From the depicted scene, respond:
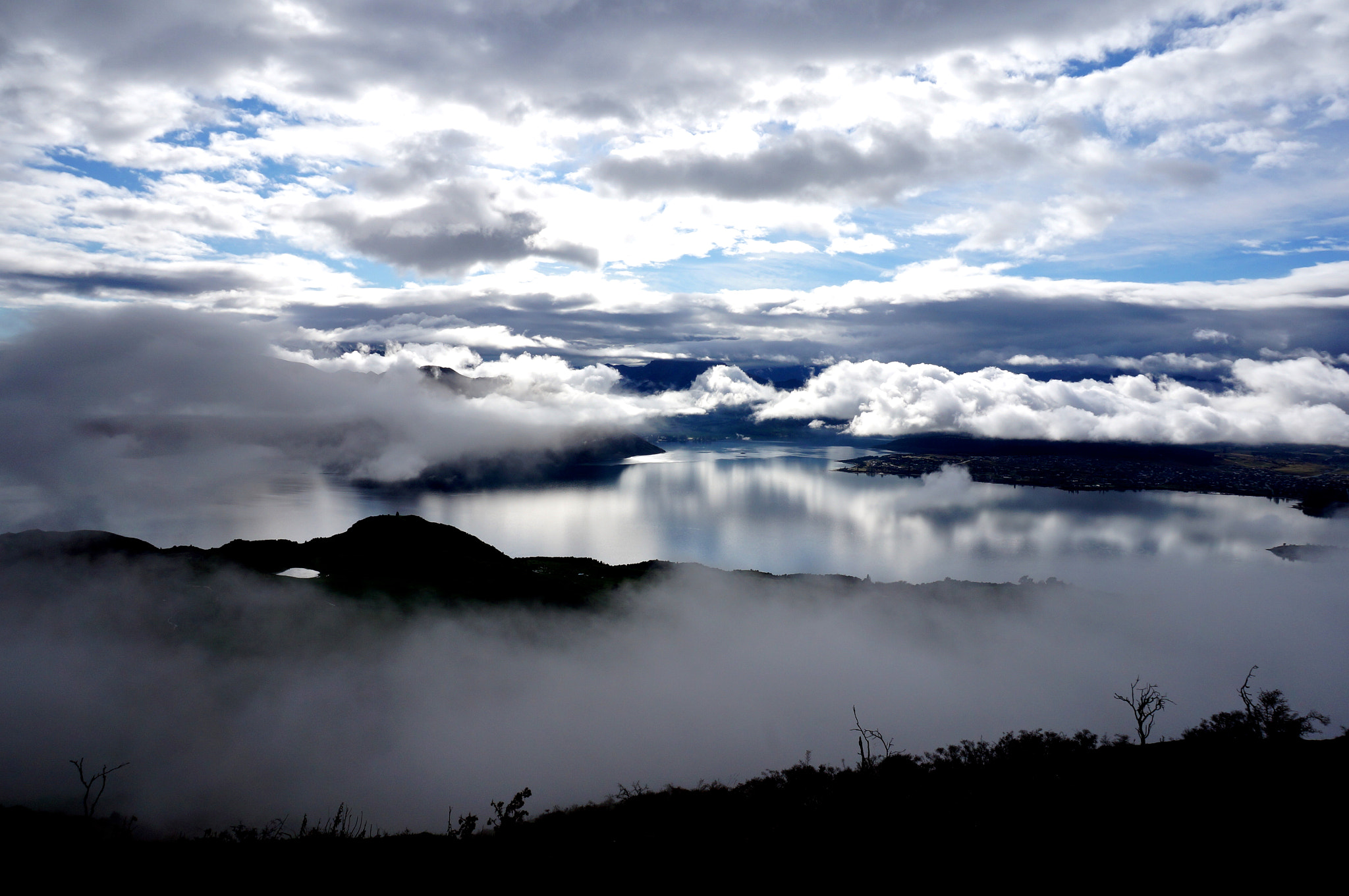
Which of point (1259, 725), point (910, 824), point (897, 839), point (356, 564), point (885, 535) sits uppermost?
point (356, 564)

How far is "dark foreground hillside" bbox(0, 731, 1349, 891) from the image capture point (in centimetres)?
2389

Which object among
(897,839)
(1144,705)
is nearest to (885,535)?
(1144,705)

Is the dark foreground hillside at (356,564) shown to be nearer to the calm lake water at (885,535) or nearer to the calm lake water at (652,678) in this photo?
the calm lake water at (652,678)

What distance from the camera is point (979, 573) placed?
455ft

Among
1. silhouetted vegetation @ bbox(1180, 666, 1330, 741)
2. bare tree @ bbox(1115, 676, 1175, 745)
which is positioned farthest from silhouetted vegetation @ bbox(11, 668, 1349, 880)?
bare tree @ bbox(1115, 676, 1175, 745)

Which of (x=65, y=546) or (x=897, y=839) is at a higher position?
(x=65, y=546)

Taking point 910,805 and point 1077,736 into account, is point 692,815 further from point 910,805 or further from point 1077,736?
point 1077,736

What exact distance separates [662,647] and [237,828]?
54.4 m

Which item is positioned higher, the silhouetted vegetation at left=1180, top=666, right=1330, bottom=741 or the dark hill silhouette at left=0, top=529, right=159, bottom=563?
the dark hill silhouette at left=0, top=529, right=159, bottom=563

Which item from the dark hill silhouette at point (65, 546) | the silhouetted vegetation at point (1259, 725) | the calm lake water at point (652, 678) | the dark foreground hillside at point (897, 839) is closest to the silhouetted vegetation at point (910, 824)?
the dark foreground hillside at point (897, 839)

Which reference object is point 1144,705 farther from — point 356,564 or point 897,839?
point 356,564

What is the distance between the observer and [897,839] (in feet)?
92.3

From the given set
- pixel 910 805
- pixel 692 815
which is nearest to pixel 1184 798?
pixel 910 805

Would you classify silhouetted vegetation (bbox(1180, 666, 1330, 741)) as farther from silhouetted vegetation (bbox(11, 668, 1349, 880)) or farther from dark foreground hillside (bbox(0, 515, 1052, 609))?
dark foreground hillside (bbox(0, 515, 1052, 609))
